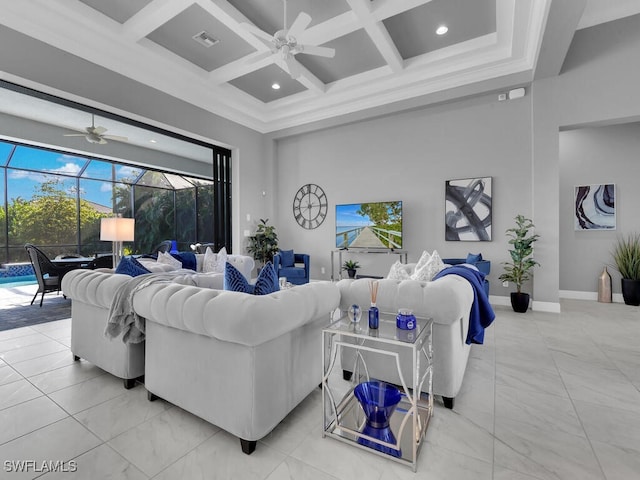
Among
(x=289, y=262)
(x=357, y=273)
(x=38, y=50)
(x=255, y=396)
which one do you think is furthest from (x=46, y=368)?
(x=357, y=273)

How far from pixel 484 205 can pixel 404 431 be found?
3.99m

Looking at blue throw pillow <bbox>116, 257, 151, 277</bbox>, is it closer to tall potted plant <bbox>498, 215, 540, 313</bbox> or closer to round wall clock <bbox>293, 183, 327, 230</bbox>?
round wall clock <bbox>293, 183, 327, 230</bbox>

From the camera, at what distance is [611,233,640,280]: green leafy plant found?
4543 millimetres

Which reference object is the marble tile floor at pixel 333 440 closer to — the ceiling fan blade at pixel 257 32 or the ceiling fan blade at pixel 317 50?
the ceiling fan blade at pixel 257 32

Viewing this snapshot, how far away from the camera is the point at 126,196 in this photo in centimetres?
882

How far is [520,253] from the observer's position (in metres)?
4.20

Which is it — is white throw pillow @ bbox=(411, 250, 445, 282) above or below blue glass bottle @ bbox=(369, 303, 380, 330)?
above

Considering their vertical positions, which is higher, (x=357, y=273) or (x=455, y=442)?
(x=357, y=273)

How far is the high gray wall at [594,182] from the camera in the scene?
4750mm

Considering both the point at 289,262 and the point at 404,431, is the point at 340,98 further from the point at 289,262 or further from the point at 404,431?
the point at 404,431

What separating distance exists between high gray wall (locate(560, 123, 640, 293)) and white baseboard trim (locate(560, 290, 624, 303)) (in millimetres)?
50

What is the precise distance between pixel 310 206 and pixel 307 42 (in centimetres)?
302

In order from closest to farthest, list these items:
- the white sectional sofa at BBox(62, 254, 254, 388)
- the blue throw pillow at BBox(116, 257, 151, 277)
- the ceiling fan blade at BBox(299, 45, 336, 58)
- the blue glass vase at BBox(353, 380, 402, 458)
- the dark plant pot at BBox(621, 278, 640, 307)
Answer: the blue glass vase at BBox(353, 380, 402, 458)
the white sectional sofa at BBox(62, 254, 254, 388)
the blue throw pillow at BBox(116, 257, 151, 277)
the ceiling fan blade at BBox(299, 45, 336, 58)
the dark plant pot at BBox(621, 278, 640, 307)

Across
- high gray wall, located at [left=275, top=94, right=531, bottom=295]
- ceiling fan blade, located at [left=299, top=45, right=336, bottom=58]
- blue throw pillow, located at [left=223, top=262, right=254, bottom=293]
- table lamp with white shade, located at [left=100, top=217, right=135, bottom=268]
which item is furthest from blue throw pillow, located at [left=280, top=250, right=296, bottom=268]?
blue throw pillow, located at [left=223, top=262, right=254, bottom=293]
